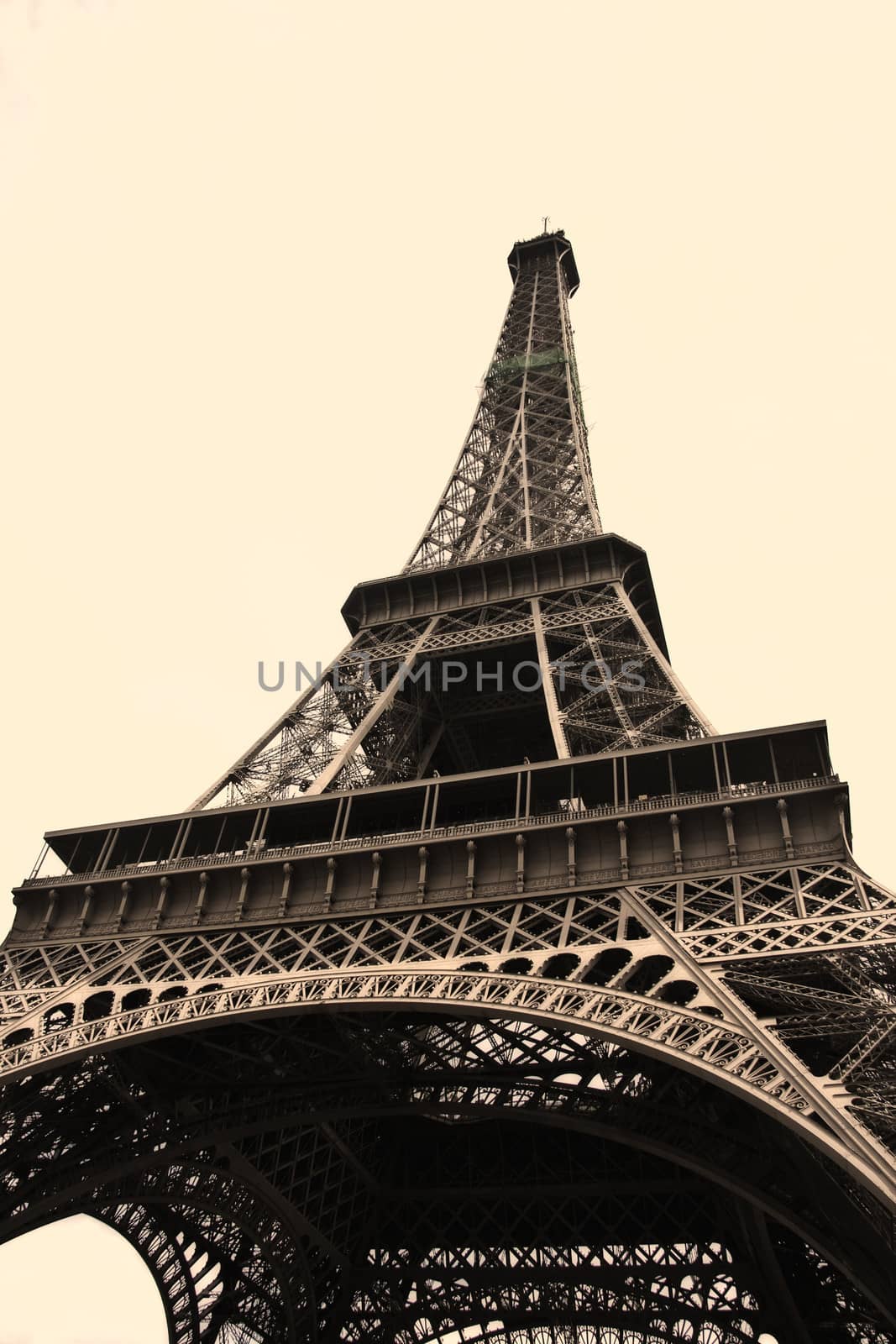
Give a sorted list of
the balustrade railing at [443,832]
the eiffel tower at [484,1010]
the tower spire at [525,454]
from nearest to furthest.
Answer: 1. the eiffel tower at [484,1010]
2. the balustrade railing at [443,832]
3. the tower spire at [525,454]

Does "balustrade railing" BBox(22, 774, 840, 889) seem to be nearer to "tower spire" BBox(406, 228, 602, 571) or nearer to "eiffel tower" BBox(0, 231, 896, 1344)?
"eiffel tower" BBox(0, 231, 896, 1344)

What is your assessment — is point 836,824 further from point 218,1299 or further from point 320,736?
point 218,1299

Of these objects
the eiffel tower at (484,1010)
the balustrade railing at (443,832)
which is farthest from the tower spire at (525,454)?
the balustrade railing at (443,832)

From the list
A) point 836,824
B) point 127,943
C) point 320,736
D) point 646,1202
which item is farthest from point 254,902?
point 646,1202

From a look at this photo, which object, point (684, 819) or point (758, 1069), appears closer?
point (758, 1069)

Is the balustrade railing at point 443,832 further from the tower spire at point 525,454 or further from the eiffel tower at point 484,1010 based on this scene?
the tower spire at point 525,454

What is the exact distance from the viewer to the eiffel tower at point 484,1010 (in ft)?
52.7

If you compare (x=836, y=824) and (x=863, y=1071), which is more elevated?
(x=836, y=824)

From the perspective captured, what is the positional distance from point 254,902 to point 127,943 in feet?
8.33

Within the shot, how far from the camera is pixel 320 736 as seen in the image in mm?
27922

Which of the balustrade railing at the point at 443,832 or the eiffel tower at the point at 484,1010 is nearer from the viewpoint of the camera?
the eiffel tower at the point at 484,1010

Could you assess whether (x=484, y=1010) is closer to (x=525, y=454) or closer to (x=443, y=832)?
(x=443, y=832)

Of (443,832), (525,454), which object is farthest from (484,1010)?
(525,454)

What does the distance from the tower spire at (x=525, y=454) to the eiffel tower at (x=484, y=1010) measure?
3.28 meters
